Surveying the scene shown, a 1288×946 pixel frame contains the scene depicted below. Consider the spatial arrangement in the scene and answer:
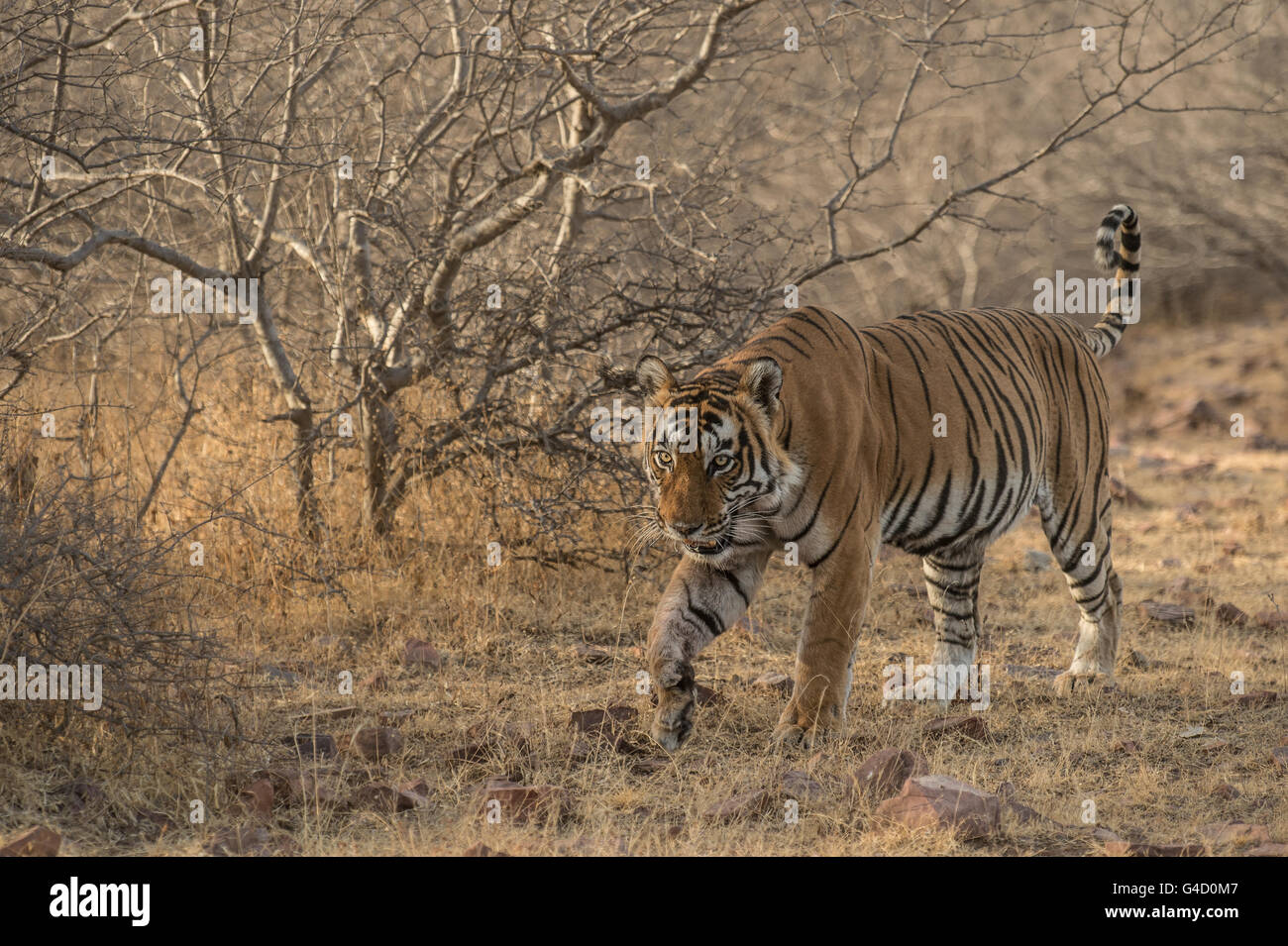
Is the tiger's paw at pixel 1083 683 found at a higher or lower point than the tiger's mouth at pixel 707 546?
lower

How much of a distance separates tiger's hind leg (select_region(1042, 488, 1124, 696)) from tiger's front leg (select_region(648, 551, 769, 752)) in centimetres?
165

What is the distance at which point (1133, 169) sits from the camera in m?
16.1

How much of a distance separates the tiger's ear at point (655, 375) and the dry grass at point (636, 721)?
1177 mm

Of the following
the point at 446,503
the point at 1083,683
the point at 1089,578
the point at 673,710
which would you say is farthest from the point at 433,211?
the point at 1083,683

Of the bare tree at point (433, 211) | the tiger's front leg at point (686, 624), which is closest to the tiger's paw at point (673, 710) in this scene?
the tiger's front leg at point (686, 624)

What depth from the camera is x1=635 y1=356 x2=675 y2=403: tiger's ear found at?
4836 mm

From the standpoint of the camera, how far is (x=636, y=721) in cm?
498

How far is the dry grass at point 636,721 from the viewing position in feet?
13.1

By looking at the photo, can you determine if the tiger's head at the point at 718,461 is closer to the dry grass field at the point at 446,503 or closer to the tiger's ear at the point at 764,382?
the tiger's ear at the point at 764,382

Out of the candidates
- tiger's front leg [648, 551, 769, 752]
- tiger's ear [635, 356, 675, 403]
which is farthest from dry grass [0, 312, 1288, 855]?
tiger's ear [635, 356, 675, 403]

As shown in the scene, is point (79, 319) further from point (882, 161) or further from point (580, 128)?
point (882, 161)

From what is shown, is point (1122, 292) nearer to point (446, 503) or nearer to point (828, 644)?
point (828, 644)

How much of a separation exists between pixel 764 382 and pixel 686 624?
3.03 feet

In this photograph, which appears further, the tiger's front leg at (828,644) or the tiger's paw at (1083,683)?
the tiger's paw at (1083,683)
